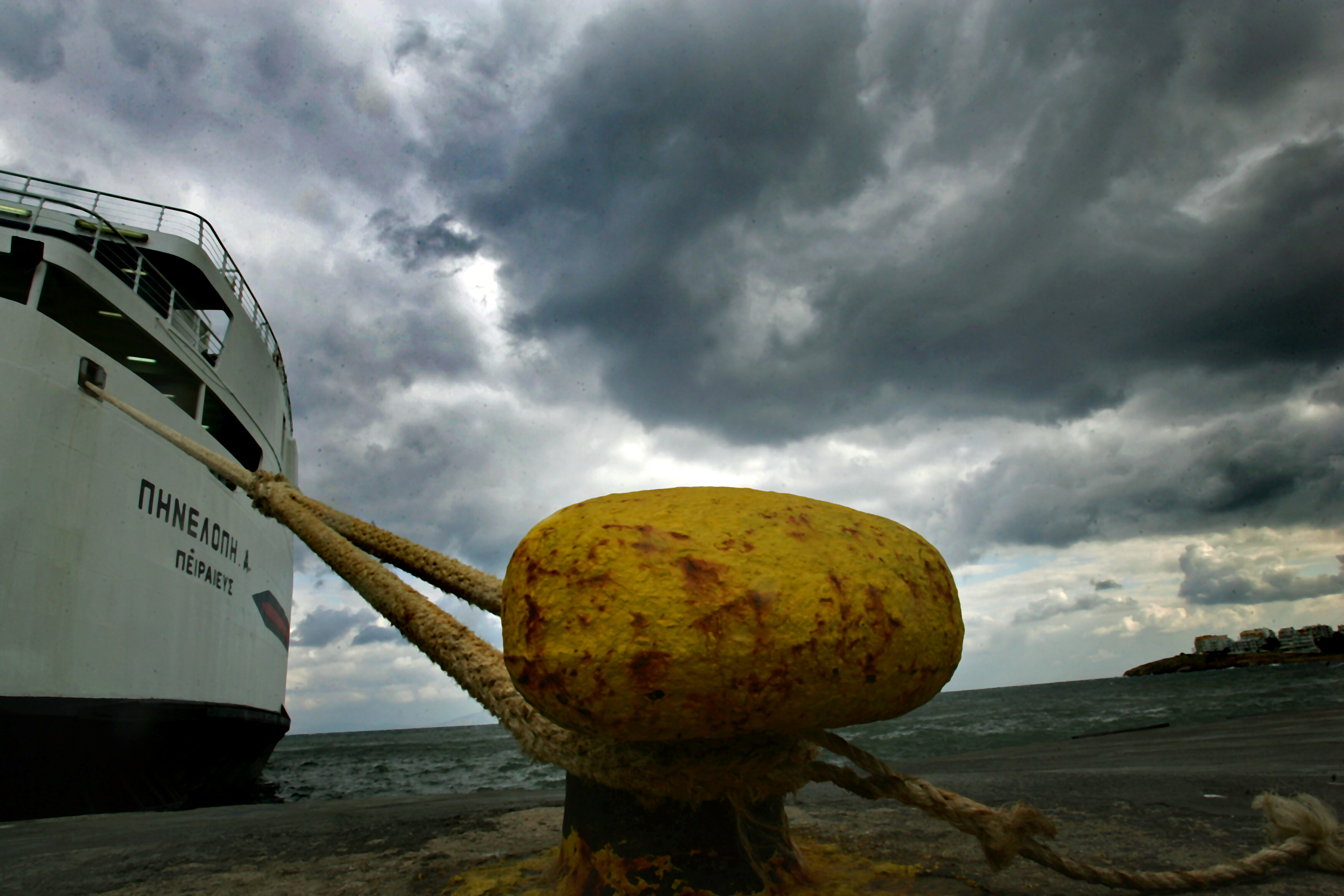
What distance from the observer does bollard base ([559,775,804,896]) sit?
1.55 m

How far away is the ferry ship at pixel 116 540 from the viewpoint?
17.9 feet

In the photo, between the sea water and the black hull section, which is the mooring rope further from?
the black hull section

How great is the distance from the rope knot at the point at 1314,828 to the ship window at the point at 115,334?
29.3 feet

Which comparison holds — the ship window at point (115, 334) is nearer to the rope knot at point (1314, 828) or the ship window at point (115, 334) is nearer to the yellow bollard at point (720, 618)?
the yellow bollard at point (720, 618)

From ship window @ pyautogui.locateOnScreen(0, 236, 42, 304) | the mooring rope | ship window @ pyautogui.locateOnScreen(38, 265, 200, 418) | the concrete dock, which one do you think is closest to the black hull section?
the concrete dock

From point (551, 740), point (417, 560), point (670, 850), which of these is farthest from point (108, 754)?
point (670, 850)

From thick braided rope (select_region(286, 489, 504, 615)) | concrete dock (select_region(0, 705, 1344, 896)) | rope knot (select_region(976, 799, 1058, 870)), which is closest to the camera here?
rope knot (select_region(976, 799, 1058, 870))

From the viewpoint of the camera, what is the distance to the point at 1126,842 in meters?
2.11

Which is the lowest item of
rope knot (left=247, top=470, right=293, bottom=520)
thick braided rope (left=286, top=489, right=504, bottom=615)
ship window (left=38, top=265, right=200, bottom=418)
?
thick braided rope (left=286, top=489, right=504, bottom=615)

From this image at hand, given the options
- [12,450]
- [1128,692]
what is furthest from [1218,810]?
[1128,692]

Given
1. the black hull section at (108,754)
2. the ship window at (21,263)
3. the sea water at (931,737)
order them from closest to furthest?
1. the black hull section at (108,754)
2. the ship window at (21,263)
3. the sea water at (931,737)

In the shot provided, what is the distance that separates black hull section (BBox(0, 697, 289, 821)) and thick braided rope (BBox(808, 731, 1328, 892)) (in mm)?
6773

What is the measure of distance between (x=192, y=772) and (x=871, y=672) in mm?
9244

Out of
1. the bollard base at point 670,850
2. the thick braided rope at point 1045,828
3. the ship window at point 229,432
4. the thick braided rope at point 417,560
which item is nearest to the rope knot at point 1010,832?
the thick braided rope at point 1045,828
